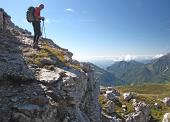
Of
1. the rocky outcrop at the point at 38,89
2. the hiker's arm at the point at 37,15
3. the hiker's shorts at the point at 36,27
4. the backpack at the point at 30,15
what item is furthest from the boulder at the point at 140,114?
the rocky outcrop at the point at 38,89

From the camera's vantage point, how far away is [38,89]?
20.3 meters

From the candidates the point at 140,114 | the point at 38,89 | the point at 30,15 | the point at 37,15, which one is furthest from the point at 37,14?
the point at 140,114

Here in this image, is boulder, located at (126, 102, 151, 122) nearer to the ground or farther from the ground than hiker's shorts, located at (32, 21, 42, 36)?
nearer to the ground

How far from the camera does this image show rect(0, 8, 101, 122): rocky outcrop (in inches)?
677

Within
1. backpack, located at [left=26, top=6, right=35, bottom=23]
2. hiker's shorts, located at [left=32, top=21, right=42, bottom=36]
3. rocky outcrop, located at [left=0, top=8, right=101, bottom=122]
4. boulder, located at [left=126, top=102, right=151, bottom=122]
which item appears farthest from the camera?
boulder, located at [left=126, top=102, right=151, bottom=122]

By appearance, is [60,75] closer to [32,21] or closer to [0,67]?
[0,67]

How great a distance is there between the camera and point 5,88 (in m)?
19.5

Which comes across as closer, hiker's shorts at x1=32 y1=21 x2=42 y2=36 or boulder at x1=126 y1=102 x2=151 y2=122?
hiker's shorts at x1=32 y1=21 x2=42 y2=36

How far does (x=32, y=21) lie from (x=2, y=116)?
19.1 metres

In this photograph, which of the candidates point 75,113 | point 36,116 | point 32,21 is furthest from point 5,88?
point 32,21

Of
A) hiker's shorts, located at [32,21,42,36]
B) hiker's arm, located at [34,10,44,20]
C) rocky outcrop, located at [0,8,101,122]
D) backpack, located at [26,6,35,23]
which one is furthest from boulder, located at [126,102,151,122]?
rocky outcrop, located at [0,8,101,122]

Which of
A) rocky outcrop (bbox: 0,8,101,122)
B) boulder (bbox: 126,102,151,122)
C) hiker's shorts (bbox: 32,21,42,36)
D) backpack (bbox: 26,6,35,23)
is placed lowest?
boulder (bbox: 126,102,151,122)

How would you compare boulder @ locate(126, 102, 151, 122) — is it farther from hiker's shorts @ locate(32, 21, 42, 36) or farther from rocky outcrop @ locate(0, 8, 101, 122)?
rocky outcrop @ locate(0, 8, 101, 122)

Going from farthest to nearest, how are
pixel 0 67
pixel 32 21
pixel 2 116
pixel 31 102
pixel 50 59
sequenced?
pixel 32 21 < pixel 50 59 < pixel 0 67 < pixel 31 102 < pixel 2 116
